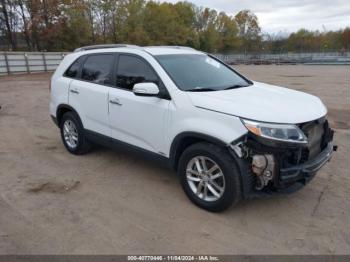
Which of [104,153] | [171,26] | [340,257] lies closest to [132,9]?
[171,26]

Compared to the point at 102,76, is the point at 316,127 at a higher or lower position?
lower

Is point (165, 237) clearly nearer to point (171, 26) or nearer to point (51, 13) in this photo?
point (51, 13)

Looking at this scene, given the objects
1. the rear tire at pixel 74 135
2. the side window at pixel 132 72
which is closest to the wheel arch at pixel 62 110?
the rear tire at pixel 74 135

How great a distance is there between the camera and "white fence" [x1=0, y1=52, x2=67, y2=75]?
2486cm

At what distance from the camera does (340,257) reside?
306cm

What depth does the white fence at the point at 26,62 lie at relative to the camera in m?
24.9

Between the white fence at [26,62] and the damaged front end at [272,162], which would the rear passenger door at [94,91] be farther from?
the white fence at [26,62]

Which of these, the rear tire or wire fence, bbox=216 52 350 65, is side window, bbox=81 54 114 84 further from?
wire fence, bbox=216 52 350 65

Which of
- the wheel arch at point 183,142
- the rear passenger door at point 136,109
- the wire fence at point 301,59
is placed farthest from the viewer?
the wire fence at point 301,59

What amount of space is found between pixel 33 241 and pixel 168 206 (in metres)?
1.48

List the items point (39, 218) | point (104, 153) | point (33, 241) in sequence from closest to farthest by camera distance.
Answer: point (33, 241), point (39, 218), point (104, 153)

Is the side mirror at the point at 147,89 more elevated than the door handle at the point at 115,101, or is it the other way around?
the side mirror at the point at 147,89

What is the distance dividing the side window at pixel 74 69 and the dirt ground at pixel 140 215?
4.62 ft

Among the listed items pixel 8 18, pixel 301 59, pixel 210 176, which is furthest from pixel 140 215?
pixel 301 59
